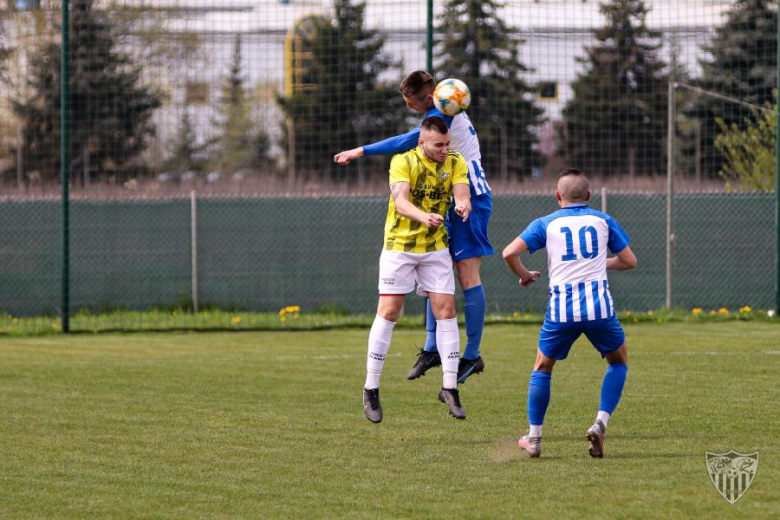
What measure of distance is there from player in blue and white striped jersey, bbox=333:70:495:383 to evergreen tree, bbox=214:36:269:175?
14.9 meters

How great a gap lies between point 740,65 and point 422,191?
54.6 ft

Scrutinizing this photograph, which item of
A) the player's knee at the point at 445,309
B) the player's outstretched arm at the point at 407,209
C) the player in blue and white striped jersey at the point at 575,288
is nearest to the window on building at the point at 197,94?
the player's knee at the point at 445,309

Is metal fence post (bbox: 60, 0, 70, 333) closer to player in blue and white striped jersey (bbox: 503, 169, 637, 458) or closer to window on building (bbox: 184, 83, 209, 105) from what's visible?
window on building (bbox: 184, 83, 209, 105)

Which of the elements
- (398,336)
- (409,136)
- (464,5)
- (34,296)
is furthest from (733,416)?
(464,5)

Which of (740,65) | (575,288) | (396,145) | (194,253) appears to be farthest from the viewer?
(740,65)

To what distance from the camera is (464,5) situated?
65.4ft

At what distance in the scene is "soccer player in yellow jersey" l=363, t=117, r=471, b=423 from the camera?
292 inches

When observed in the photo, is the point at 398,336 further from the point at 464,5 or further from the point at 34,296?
the point at 464,5

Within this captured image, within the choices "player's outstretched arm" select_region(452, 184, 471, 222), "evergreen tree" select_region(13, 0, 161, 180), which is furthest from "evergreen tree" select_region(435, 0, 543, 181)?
"player's outstretched arm" select_region(452, 184, 471, 222)

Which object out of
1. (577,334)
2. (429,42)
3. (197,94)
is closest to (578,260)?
(577,334)

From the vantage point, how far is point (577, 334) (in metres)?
6.48

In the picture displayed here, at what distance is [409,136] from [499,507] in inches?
135

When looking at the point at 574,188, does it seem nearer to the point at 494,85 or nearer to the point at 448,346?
the point at 448,346

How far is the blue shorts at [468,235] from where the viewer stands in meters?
8.27
